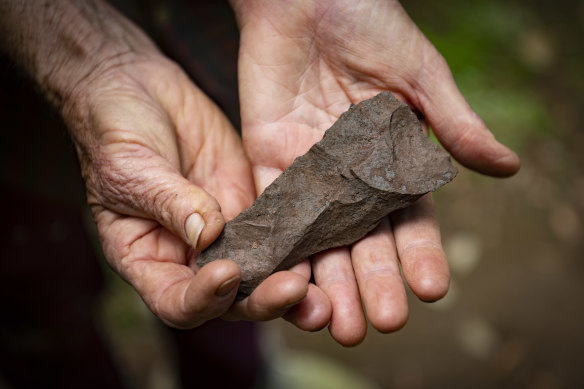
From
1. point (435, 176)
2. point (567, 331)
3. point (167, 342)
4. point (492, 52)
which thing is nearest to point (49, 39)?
point (435, 176)

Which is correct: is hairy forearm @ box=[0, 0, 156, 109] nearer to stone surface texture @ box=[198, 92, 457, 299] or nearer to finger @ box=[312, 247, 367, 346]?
stone surface texture @ box=[198, 92, 457, 299]

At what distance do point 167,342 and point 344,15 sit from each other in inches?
100

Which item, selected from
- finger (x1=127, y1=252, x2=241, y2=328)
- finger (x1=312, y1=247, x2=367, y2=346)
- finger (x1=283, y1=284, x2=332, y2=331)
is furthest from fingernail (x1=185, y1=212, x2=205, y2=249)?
finger (x1=312, y1=247, x2=367, y2=346)

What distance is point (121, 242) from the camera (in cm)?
195

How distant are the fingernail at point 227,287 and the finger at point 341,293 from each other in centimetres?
41

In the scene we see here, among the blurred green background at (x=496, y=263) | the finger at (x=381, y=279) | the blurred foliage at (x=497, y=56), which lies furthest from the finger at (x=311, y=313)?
the blurred foliage at (x=497, y=56)

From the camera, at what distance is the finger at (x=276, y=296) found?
1596mm

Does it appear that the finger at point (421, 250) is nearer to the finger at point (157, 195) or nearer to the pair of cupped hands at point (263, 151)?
the pair of cupped hands at point (263, 151)

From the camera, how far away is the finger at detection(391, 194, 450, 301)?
177 cm

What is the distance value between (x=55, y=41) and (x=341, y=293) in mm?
1753

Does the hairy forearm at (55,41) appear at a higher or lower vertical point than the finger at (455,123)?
higher

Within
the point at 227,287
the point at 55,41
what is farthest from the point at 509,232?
the point at 55,41

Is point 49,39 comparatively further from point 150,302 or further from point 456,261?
point 456,261

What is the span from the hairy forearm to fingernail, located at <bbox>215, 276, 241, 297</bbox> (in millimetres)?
1291
